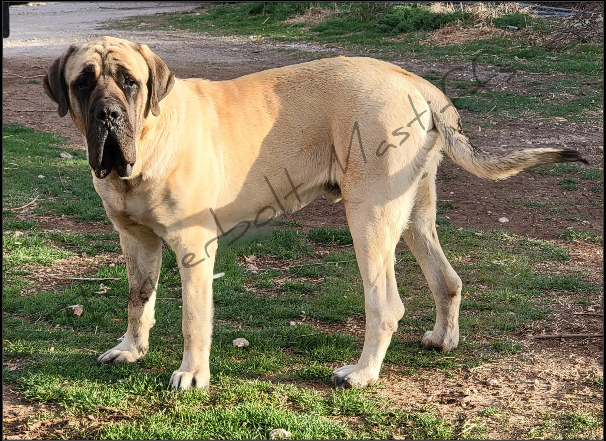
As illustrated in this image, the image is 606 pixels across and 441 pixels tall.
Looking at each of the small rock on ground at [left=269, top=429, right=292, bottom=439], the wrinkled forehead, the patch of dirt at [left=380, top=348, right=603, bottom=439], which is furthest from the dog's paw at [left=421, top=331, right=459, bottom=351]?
the wrinkled forehead

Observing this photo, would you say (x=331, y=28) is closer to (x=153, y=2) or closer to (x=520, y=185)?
(x=520, y=185)

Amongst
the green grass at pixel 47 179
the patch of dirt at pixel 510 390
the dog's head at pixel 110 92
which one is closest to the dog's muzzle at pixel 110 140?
the dog's head at pixel 110 92

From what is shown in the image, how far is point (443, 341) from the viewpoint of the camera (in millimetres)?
4234

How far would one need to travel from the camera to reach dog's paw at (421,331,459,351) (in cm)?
424

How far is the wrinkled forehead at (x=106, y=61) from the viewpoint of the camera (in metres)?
3.47

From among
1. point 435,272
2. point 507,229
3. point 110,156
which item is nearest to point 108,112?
point 110,156

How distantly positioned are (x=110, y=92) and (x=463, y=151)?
1898 mm

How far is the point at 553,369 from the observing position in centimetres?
399

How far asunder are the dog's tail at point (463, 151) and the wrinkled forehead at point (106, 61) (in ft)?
5.04

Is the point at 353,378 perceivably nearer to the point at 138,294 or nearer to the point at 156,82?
the point at 138,294

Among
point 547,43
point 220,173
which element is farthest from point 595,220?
point 547,43

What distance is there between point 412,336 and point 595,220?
275 centimetres

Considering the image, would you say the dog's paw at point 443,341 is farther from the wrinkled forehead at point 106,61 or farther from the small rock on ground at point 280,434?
the wrinkled forehead at point 106,61

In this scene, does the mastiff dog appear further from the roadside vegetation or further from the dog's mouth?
the roadside vegetation
